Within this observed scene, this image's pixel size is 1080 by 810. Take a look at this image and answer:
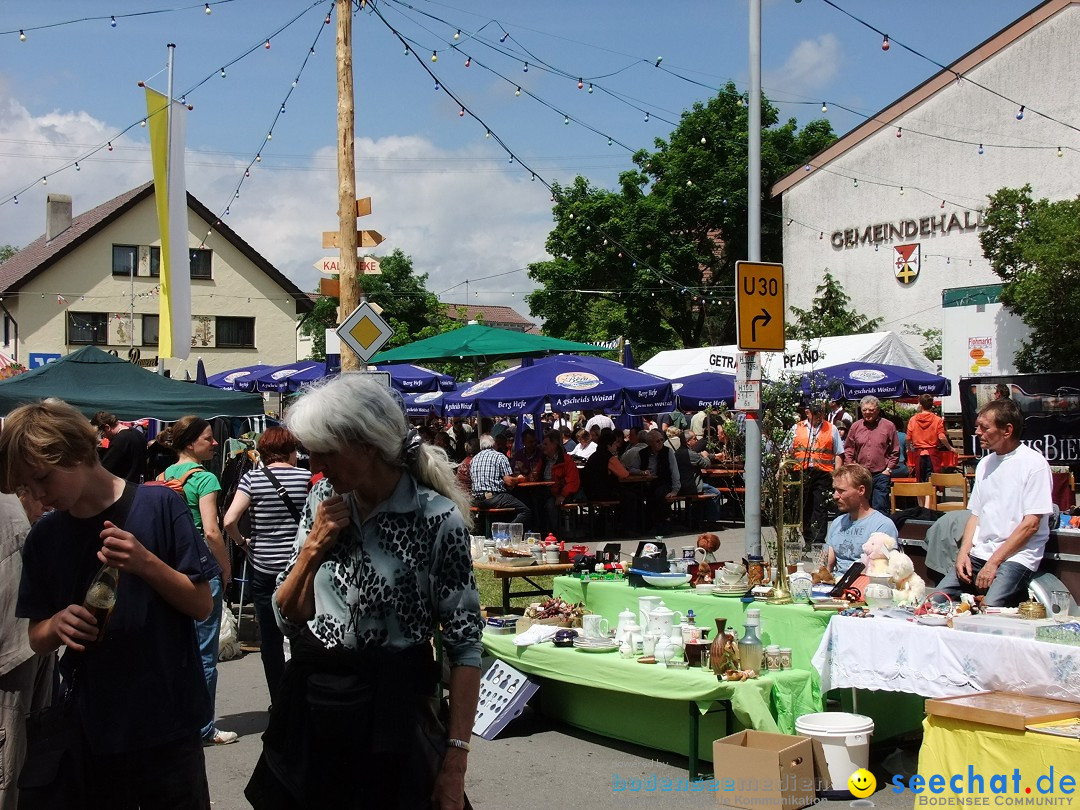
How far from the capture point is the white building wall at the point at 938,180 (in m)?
27.6

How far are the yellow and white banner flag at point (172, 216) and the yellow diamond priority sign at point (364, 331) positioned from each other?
134 inches

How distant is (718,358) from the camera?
2255 cm

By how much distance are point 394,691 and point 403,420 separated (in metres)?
0.67

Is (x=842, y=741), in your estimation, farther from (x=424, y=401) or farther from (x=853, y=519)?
(x=424, y=401)

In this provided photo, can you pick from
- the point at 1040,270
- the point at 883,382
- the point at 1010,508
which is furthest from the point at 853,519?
the point at 1040,270

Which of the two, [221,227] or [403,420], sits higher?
[221,227]

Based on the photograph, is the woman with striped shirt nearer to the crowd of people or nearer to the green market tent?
the crowd of people

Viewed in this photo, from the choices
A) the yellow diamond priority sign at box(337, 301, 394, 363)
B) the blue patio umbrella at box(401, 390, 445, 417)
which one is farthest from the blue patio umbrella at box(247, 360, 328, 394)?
the yellow diamond priority sign at box(337, 301, 394, 363)

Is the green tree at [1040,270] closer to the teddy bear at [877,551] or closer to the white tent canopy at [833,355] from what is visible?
the white tent canopy at [833,355]

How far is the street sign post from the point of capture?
8.27 metres

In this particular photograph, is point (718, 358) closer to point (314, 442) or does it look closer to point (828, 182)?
point (828, 182)

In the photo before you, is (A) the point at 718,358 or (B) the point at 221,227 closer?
(A) the point at 718,358

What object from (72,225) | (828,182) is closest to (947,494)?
(828,182)

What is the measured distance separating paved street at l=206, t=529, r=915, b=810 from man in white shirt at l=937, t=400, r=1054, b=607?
4.05ft
